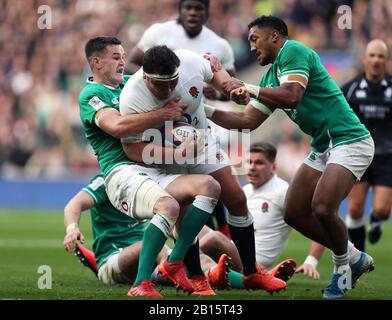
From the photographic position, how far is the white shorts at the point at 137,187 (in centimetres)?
754

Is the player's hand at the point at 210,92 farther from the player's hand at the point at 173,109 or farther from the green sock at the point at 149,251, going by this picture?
the green sock at the point at 149,251

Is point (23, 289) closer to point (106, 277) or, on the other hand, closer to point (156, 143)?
point (106, 277)

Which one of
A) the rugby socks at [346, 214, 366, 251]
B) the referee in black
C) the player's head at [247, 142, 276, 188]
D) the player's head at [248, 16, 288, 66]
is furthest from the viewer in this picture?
the referee in black

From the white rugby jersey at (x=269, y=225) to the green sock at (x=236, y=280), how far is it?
1.09 metres

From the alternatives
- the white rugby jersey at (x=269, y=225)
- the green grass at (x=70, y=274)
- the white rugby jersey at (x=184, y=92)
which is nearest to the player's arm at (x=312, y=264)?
the green grass at (x=70, y=274)

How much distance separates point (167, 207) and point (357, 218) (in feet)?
15.4

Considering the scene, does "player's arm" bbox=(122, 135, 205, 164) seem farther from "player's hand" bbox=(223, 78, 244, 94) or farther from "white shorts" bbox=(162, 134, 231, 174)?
"player's hand" bbox=(223, 78, 244, 94)

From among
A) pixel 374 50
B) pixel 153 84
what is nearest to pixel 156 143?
pixel 153 84

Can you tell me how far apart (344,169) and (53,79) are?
15.8 m

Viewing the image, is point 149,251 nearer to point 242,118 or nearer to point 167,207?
point 167,207

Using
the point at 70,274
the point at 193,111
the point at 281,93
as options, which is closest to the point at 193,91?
the point at 193,111

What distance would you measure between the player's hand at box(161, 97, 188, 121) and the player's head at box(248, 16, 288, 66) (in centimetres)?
84

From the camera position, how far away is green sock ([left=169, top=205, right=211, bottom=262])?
24.9ft

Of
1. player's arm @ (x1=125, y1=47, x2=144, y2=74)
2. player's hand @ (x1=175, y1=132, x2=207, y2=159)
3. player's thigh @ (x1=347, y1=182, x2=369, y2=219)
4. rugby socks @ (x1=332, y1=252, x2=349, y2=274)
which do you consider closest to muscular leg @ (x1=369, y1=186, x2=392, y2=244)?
player's thigh @ (x1=347, y1=182, x2=369, y2=219)
